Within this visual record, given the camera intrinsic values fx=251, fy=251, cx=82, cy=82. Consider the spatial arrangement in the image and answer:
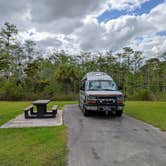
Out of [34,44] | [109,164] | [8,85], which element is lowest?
[109,164]

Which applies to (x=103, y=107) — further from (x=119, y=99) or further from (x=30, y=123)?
(x=30, y=123)

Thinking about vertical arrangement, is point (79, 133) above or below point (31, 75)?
below

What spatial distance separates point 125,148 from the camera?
6.28 meters

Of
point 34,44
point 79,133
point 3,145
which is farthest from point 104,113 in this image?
point 34,44

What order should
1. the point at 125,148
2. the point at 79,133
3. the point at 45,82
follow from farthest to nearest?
the point at 45,82 → the point at 79,133 → the point at 125,148

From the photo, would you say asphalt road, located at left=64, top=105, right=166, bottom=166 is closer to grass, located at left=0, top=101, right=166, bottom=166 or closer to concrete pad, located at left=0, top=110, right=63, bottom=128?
grass, located at left=0, top=101, right=166, bottom=166

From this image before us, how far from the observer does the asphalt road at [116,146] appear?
17.1 feet

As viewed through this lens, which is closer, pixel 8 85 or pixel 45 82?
pixel 8 85

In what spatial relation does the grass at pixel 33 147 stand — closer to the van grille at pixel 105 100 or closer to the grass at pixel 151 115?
the van grille at pixel 105 100

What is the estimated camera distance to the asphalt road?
5.21m

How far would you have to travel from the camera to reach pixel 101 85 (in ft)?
44.8

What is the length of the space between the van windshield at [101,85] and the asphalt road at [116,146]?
4292 millimetres

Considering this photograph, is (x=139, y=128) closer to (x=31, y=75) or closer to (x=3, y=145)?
(x=3, y=145)

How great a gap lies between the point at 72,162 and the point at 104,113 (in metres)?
8.83
